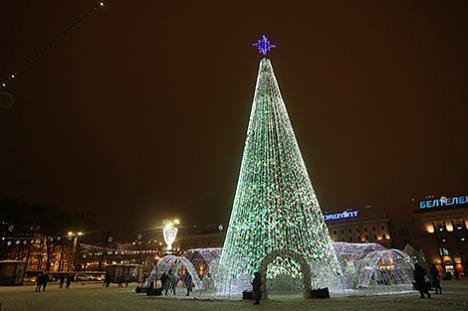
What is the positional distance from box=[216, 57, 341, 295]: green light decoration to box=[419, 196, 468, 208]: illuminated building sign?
69873 mm

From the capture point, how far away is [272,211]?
20953mm

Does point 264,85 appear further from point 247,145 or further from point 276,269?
point 276,269

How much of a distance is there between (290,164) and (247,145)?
119 inches

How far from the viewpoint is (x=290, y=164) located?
2125cm

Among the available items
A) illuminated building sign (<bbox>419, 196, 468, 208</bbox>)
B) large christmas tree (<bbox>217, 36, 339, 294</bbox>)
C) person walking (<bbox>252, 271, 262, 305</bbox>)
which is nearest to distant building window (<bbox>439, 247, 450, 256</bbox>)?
illuminated building sign (<bbox>419, 196, 468, 208</bbox>)

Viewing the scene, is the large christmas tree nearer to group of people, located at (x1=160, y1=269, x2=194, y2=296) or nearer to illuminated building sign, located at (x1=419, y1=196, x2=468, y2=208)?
group of people, located at (x1=160, y1=269, x2=194, y2=296)

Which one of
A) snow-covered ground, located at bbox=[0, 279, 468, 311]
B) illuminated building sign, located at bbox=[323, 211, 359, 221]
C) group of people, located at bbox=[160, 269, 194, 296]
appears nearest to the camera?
snow-covered ground, located at bbox=[0, 279, 468, 311]

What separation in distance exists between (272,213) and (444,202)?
73.7 metres

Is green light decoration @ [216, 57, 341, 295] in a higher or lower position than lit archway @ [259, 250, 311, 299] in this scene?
higher

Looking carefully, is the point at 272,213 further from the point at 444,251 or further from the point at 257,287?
the point at 444,251

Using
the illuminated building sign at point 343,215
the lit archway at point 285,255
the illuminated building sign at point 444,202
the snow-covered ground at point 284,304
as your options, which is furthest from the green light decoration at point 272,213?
the illuminated building sign at point 343,215

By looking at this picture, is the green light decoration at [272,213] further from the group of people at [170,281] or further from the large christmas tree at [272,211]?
the group of people at [170,281]

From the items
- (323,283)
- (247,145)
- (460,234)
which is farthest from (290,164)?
(460,234)

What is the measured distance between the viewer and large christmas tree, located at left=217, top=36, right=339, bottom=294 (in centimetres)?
2033
